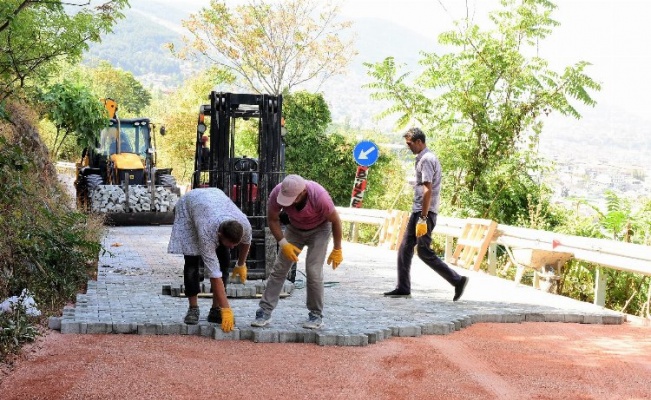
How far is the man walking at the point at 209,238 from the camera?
888cm

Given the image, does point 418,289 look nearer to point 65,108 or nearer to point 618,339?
point 618,339

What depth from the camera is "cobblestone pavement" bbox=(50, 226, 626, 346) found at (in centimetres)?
919

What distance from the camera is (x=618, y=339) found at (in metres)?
10.3

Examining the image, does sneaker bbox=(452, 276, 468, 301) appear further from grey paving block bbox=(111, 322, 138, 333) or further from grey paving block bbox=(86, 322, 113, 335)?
grey paving block bbox=(86, 322, 113, 335)

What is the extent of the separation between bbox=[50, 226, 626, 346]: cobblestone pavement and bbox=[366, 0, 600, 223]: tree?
7.20m

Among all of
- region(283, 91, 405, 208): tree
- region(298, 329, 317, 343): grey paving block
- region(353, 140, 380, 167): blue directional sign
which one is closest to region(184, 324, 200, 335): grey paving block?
region(298, 329, 317, 343): grey paving block

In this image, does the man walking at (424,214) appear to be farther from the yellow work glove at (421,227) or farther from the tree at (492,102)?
the tree at (492,102)

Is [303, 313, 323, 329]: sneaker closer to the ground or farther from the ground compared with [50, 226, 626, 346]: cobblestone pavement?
farther from the ground

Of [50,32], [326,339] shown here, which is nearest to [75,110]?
[50,32]

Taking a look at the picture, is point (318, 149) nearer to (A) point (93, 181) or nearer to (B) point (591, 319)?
(A) point (93, 181)

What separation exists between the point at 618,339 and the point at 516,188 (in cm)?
1340

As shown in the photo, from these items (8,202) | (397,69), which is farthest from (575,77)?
(8,202)

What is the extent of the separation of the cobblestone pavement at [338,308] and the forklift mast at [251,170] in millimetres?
789

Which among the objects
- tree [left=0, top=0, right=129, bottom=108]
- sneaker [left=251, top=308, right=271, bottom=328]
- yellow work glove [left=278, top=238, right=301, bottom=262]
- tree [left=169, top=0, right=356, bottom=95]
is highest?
tree [left=169, top=0, right=356, bottom=95]
